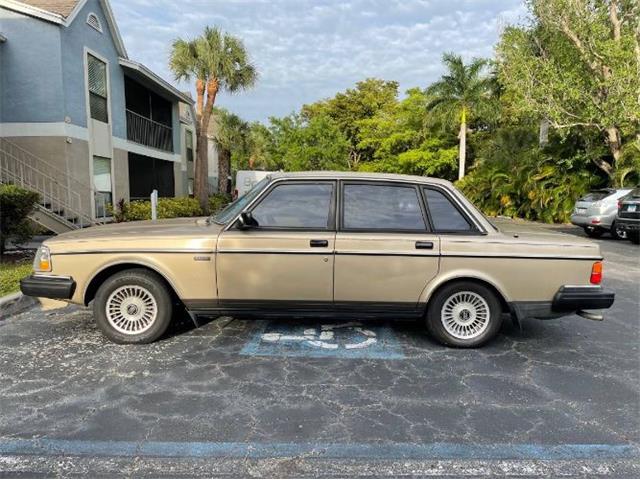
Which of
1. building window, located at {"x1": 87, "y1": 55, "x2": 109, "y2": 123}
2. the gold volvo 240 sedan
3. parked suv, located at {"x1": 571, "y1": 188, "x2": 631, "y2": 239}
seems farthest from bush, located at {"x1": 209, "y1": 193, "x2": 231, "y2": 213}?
the gold volvo 240 sedan

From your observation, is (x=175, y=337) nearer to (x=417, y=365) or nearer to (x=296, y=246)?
(x=296, y=246)

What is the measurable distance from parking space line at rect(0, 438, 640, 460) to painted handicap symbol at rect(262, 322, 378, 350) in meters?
1.64

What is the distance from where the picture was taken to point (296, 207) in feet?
14.5

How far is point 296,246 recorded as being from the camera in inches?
167

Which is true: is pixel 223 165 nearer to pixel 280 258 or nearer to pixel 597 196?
pixel 597 196

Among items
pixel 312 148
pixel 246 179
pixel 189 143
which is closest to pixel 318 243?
pixel 246 179

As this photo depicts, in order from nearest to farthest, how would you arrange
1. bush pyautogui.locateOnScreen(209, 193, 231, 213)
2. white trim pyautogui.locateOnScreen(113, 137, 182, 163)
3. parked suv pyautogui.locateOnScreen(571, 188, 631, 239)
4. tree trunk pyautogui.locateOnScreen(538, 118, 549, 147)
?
parked suv pyautogui.locateOnScreen(571, 188, 631, 239)
white trim pyautogui.locateOnScreen(113, 137, 182, 163)
tree trunk pyautogui.locateOnScreen(538, 118, 549, 147)
bush pyautogui.locateOnScreen(209, 193, 231, 213)

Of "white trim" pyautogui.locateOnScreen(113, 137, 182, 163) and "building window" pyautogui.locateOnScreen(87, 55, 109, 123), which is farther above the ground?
"building window" pyautogui.locateOnScreen(87, 55, 109, 123)

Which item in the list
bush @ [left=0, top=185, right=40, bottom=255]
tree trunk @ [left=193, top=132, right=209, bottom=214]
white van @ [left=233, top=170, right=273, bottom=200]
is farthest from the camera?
white van @ [left=233, top=170, right=273, bottom=200]

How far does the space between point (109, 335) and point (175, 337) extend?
2.05 feet

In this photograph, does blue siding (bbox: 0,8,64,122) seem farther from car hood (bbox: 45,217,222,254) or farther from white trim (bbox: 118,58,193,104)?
car hood (bbox: 45,217,222,254)

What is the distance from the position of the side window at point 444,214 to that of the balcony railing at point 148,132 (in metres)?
Result: 16.0

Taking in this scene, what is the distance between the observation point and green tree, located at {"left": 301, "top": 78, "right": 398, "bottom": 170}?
151 feet

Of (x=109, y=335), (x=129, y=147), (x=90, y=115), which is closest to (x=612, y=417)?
(x=109, y=335)
